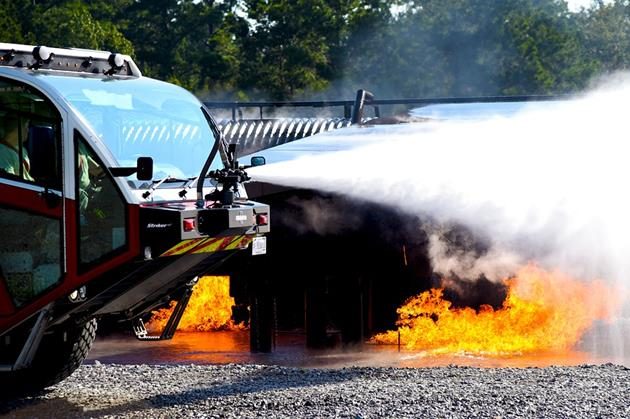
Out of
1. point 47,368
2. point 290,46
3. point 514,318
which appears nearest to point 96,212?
point 47,368

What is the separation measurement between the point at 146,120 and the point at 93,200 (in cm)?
106

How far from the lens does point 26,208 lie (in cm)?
963

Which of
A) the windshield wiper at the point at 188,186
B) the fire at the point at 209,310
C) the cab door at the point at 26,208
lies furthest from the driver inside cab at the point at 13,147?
the fire at the point at 209,310

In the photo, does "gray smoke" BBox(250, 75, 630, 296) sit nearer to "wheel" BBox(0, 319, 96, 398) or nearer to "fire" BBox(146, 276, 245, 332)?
"fire" BBox(146, 276, 245, 332)

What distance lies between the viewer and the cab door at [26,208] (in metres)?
9.52

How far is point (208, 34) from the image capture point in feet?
193

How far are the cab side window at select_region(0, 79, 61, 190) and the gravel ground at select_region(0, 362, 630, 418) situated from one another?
2.23m

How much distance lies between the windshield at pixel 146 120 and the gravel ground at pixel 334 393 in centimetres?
213

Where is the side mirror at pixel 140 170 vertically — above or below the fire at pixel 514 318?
above

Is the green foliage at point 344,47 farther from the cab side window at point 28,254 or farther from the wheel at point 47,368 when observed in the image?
the cab side window at point 28,254

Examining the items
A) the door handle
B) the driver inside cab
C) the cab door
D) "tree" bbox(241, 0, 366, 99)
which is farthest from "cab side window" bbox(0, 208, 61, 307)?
"tree" bbox(241, 0, 366, 99)

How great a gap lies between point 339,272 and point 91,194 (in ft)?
25.5

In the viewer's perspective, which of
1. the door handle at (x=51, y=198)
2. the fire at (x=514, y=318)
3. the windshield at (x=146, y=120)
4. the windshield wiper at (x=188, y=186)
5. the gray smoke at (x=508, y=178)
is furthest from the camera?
the fire at (x=514, y=318)

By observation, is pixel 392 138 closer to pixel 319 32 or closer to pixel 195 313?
pixel 195 313
